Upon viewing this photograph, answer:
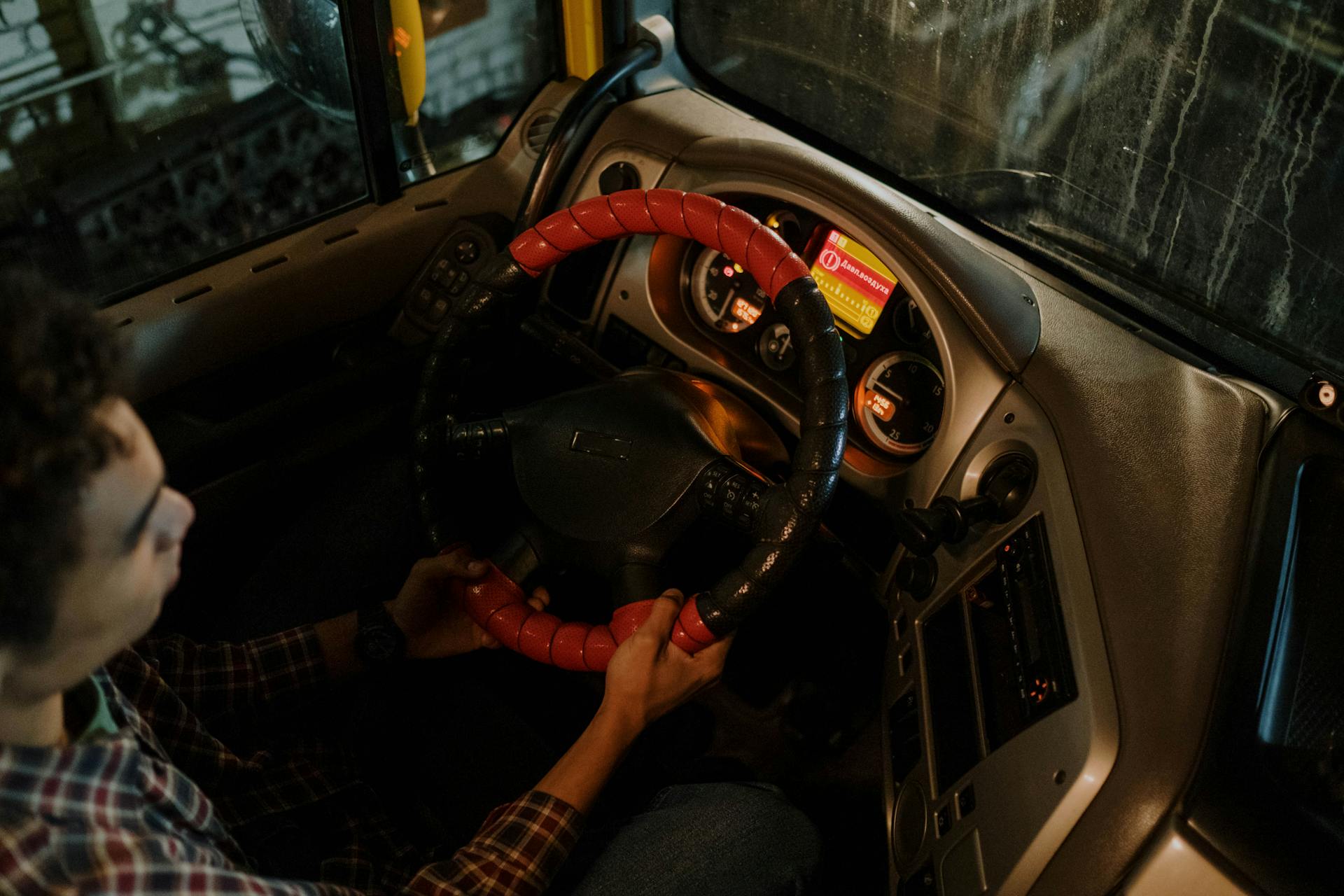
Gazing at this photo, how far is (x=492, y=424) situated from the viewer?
142 cm

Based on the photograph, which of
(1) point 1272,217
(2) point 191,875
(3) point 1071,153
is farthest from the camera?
(3) point 1071,153

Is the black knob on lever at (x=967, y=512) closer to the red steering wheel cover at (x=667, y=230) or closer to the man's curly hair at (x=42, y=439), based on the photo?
the red steering wheel cover at (x=667, y=230)

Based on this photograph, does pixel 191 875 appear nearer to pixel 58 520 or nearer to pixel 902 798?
pixel 58 520

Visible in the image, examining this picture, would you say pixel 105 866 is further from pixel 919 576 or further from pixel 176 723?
pixel 919 576

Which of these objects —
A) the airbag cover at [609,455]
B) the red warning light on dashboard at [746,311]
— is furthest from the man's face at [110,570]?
the red warning light on dashboard at [746,311]

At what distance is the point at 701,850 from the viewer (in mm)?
1211

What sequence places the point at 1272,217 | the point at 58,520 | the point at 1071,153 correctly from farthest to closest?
1. the point at 1071,153
2. the point at 1272,217
3. the point at 58,520

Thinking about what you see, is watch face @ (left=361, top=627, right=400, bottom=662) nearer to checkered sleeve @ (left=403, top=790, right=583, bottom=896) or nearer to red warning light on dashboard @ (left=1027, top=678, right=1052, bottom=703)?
checkered sleeve @ (left=403, top=790, right=583, bottom=896)

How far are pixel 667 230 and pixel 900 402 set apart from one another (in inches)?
17.6

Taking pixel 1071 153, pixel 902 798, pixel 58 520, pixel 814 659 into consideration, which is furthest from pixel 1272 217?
pixel 58 520

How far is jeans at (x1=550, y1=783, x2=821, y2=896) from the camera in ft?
3.87

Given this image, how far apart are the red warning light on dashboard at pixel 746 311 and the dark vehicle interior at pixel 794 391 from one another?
2 cm

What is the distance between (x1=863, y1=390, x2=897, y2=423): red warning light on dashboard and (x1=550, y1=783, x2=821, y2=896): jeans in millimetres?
568

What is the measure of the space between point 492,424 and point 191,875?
726mm
